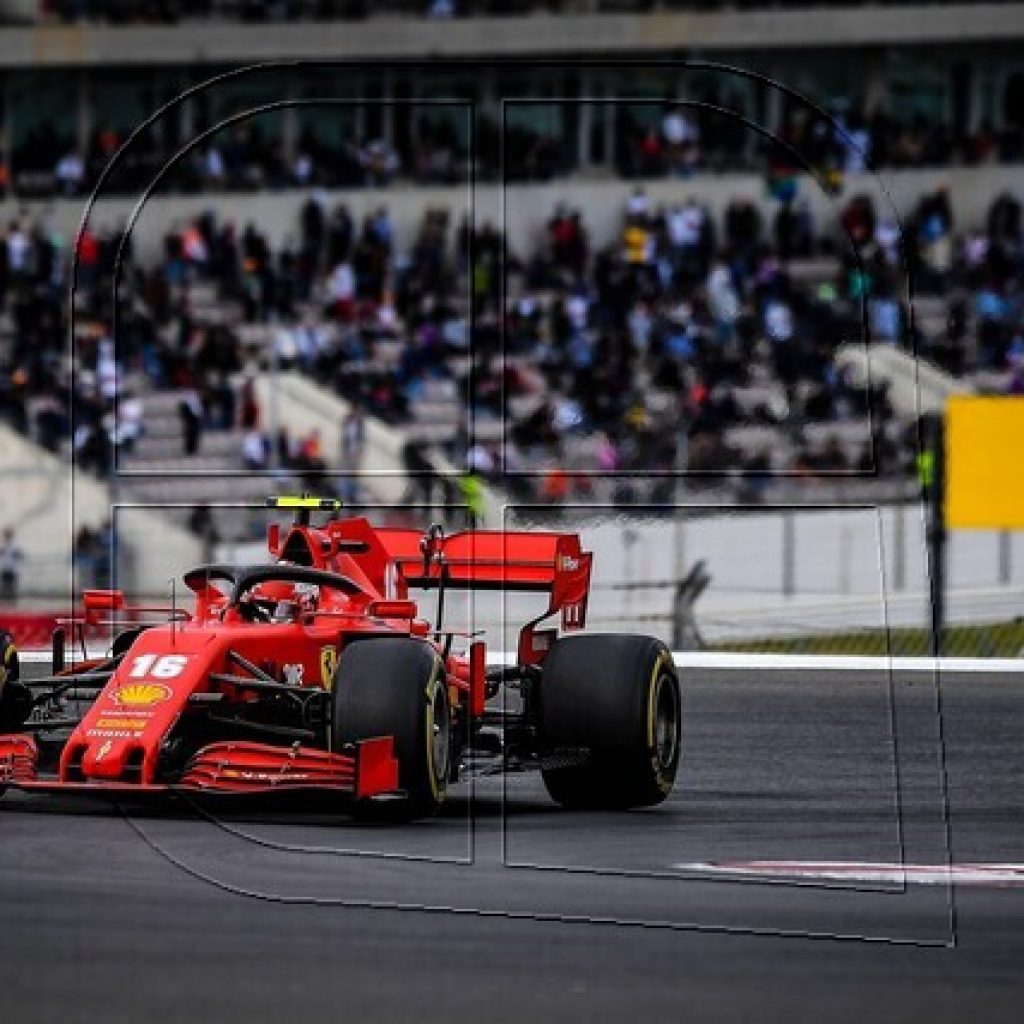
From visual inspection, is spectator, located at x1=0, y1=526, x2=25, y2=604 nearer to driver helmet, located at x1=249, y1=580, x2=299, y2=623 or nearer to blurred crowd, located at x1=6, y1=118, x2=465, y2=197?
driver helmet, located at x1=249, y1=580, x2=299, y2=623

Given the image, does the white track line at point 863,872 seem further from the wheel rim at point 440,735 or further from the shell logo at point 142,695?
the shell logo at point 142,695

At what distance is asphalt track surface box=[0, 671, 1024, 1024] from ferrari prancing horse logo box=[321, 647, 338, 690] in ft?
1.59

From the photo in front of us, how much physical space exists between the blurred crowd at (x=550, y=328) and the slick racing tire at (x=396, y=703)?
14125mm

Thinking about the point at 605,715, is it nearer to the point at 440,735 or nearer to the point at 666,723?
the point at 666,723

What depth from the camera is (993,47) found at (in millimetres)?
37469

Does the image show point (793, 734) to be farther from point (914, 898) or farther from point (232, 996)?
point (232, 996)

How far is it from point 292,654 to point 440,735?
2.27ft

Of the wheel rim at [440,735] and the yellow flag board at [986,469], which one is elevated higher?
the yellow flag board at [986,469]

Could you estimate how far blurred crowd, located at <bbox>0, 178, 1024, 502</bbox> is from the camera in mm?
28188

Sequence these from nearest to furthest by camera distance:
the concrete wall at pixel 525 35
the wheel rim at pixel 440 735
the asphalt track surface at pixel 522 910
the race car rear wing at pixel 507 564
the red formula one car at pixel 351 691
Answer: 1. the asphalt track surface at pixel 522 910
2. the red formula one car at pixel 351 691
3. the wheel rim at pixel 440 735
4. the race car rear wing at pixel 507 564
5. the concrete wall at pixel 525 35

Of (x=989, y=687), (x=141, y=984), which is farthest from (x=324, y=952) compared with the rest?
(x=989, y=687)

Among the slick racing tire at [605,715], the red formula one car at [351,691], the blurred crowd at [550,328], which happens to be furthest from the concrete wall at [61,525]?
the slick racing tire at [605,715]

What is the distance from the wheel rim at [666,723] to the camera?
11812 mm

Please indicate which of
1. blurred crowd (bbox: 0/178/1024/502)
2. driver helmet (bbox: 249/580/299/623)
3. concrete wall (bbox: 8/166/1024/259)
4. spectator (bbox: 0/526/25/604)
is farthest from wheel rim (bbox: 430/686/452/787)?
concrete wall (bbox: 8/166/1024/259)
